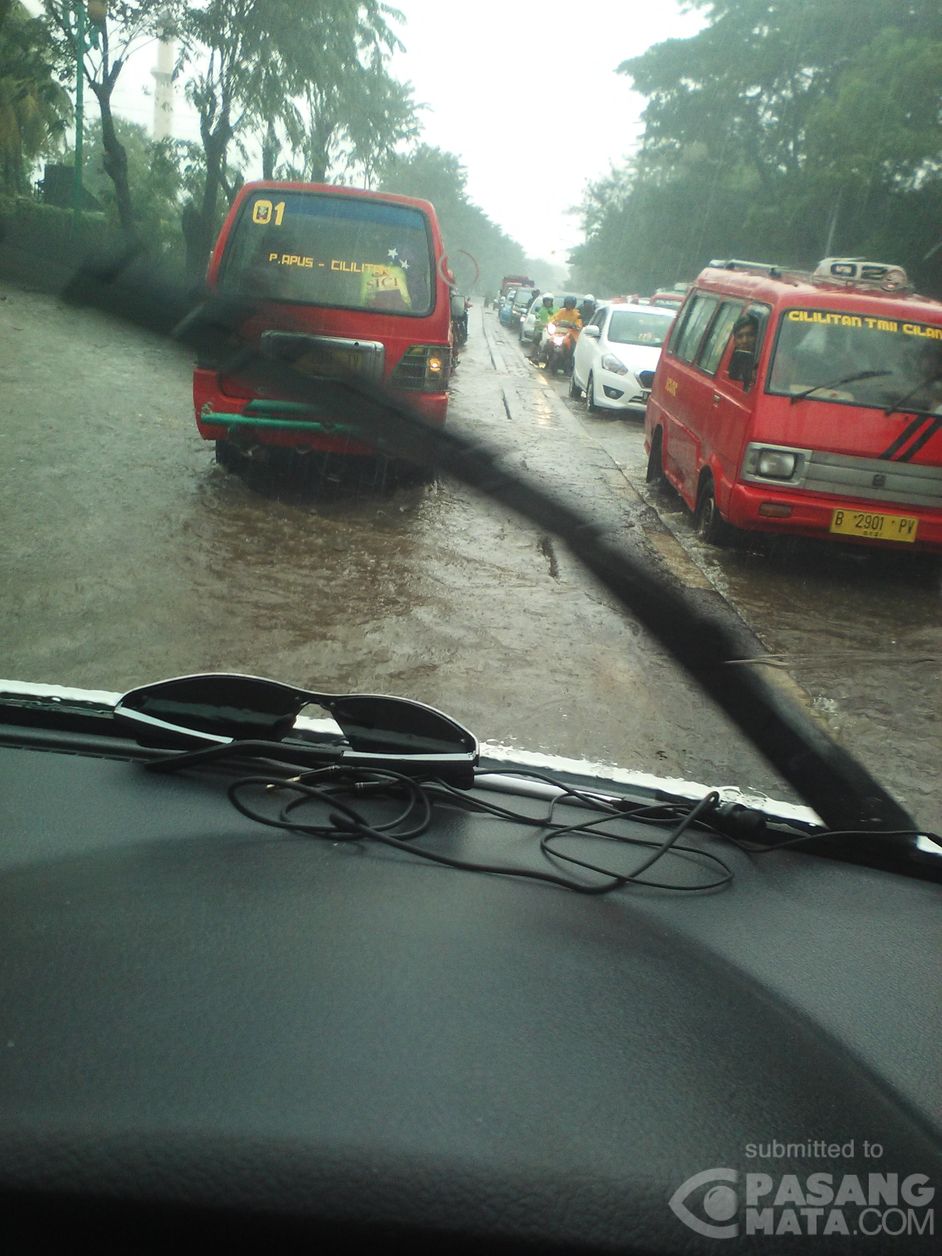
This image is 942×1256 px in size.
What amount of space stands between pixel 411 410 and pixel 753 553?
7311 mm

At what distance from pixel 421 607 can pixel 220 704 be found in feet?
14.2

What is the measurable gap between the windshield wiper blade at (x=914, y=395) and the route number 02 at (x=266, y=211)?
4246 mm

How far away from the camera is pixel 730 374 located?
Answer: 820cm

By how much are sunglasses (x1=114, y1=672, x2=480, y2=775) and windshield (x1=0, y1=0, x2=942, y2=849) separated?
397 millimetres

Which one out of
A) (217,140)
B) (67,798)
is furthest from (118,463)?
(67,798)

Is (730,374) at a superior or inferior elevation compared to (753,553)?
superior

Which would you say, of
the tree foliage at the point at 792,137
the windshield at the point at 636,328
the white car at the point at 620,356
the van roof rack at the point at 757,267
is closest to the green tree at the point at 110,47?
the van roof rack at the point at 757,267

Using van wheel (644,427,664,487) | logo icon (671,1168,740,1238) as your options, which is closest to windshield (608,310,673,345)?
van wheel (644,427,664,487)

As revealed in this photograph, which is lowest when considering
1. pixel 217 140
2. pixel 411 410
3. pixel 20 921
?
pixel 20 921

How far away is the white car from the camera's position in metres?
15.7

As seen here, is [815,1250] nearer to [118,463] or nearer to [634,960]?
[634,960]

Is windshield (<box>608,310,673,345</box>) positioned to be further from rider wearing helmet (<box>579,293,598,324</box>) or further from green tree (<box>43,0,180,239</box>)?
green tree (<box>43,0,180,239</box>)

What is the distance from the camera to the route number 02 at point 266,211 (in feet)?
24.8

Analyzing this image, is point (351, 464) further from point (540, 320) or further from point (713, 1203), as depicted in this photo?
point (540, 320)
